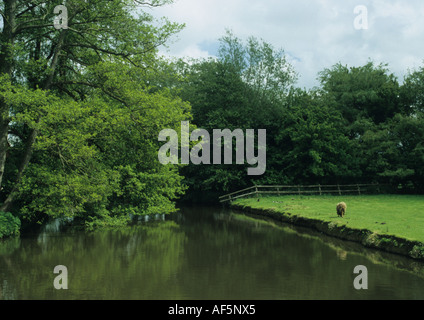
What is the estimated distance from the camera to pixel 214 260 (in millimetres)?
12125

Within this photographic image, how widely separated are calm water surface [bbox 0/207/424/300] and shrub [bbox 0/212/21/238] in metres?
0.59

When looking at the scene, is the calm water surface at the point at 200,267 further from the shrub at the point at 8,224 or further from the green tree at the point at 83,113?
the green tree at the point at 83,113

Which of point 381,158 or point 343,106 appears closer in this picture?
point 381,158

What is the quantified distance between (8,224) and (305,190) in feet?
86.1

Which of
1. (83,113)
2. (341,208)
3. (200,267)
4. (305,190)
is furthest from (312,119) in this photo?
(200,267)

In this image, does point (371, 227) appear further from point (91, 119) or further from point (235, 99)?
point (235, 99)

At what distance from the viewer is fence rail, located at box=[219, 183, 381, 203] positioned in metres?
35.2

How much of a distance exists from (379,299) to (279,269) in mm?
3129

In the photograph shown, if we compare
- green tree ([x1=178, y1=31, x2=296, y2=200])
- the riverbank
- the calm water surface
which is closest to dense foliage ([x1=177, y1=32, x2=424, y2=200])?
green tree ([x1=178, y1=31, x2=296, y2=200])

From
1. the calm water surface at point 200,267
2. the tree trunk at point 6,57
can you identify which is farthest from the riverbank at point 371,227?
the tree trunk at point 6,57
